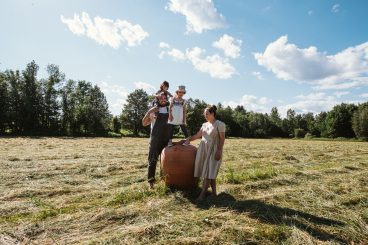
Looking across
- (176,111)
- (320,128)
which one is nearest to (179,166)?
(176,111)

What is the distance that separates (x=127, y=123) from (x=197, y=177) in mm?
57381

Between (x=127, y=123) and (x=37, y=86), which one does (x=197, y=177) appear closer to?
(x=37, y=86)

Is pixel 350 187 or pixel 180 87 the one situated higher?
pixel 180 87

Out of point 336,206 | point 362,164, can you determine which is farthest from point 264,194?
point 362,164

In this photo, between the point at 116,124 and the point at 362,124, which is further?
the point at 116,124

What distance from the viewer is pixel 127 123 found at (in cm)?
6272

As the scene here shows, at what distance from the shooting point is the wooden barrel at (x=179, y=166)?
6.51 metres

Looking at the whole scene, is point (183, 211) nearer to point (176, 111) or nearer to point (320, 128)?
point (176, 111)

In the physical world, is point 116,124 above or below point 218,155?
above

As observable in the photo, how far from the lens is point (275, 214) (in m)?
5.12

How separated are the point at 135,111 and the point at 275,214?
6071cm

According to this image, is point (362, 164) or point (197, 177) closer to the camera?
point (197, 177)

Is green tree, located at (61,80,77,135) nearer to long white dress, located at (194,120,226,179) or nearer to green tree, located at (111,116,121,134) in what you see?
green tree, located at (111,116,121,134)

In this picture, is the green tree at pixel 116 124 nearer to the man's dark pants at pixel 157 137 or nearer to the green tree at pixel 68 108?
the green tree at pixel 68 108
